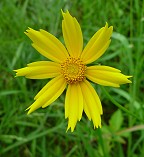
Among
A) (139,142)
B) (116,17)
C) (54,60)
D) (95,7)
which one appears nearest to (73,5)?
(95,7)

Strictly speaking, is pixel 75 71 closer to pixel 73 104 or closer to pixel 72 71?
pixel 72 71

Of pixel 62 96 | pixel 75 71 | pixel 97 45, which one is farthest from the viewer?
pixel 62 96

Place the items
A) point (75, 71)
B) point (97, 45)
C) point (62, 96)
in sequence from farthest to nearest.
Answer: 1. point (62, 96)
2. point (75, 71)
3. point (97, 45)

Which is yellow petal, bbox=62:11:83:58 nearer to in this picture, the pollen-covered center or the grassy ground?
the pollen-covered center

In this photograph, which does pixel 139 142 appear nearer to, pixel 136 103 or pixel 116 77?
pixel 136 103

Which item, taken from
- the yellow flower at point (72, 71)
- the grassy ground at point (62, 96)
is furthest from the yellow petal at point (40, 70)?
the grassy ground at point (62, 96)

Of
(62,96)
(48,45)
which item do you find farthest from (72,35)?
(62,96)

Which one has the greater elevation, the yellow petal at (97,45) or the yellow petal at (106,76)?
the yellow petal at (97,45)

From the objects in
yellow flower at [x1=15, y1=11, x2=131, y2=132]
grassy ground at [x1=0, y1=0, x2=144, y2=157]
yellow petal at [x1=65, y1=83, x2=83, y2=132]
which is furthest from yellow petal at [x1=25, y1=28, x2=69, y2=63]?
grassy ground at [x1=0, y1=0, x2=144, y2=157]

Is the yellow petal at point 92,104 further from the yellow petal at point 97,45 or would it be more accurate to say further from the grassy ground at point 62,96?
the grassy ground at point 62,96
